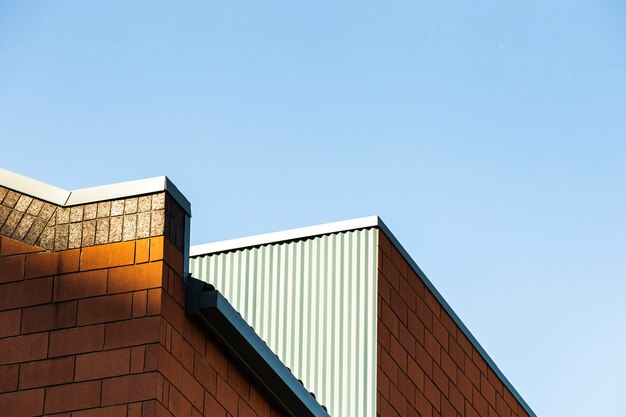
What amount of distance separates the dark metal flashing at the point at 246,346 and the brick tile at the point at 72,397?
1.34m

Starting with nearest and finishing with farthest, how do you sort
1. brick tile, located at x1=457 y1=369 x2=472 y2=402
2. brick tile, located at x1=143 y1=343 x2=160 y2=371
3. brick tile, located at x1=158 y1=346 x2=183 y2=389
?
brick tile, located at x1=143 y1=343 x2=160 y2=371 < brick tile, located at x1=158 y1=346 x2=183 y2=389 < brick tile, located at x1=457 y1=369 x2=472 y2=402

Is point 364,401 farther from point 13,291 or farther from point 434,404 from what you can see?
point 13,291

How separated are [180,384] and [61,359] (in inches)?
46.7

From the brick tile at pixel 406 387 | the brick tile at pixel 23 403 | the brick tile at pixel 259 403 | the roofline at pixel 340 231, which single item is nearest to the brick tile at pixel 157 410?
the brick tile at pixel 23 403

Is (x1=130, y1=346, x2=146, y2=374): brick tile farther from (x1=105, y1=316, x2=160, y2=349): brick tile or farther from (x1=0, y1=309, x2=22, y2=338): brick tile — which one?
(x1=0, y1=309, x2=22, y2=338): brick tile

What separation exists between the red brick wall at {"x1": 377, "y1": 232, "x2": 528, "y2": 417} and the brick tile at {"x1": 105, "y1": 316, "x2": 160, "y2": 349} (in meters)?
7.56

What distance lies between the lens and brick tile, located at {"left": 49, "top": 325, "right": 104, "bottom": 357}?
1339cm

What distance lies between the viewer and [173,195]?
46.6 ft

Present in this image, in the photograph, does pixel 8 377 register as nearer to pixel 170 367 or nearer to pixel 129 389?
pixel 129 389

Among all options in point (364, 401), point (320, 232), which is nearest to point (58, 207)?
point (364, 401)

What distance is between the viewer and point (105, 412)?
1298cm

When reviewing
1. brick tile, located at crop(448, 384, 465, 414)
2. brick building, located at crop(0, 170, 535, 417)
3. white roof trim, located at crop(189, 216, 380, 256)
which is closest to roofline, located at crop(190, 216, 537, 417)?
white roof trim, located at crop(189, 216, 380, 256)

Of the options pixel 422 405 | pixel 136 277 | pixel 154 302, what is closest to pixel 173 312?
pixel 154 302

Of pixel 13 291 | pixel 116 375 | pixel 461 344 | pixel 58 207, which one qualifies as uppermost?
pixel 461 344
